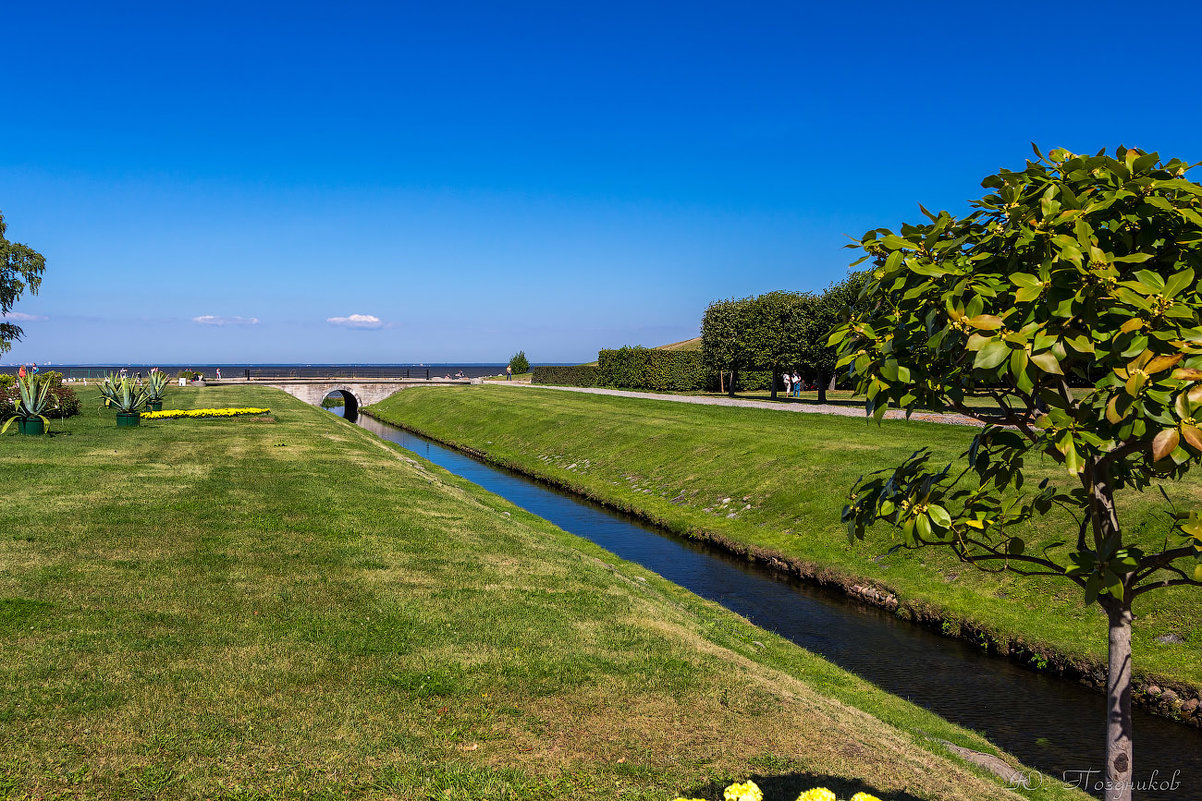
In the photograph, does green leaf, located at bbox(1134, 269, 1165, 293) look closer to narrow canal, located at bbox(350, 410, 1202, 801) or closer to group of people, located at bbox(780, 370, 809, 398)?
narrow canal, located at bbox(350, 410, 1202, 801)

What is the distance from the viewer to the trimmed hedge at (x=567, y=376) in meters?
87.6

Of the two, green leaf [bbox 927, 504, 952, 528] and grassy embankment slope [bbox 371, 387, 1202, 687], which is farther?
grassy embankment slope [bbox 371, 387, 1202, 687]

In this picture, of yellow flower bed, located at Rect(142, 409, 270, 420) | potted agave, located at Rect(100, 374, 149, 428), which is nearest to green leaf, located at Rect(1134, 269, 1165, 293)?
potted agave, located at Rect(100, 374, 149, 428)

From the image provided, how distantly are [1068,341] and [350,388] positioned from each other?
283 feet

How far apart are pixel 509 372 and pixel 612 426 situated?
6963 centimetres

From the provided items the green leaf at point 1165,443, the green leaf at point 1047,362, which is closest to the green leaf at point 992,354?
the green leaf at point 1047,362

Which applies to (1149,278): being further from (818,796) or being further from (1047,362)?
(818,796)

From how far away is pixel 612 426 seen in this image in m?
41.3

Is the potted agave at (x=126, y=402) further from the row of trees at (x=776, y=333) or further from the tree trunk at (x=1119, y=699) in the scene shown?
the row of trees at (x=776, y=333)

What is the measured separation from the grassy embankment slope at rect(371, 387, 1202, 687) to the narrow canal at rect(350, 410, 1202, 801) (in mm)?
873

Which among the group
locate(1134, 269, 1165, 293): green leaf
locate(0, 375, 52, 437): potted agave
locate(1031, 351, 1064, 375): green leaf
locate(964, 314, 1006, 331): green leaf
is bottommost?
locate(0, 375, 52, 437): potted agave

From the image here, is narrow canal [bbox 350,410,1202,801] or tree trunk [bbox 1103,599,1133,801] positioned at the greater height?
tree trunk [bbox 1103,599,1133,801]

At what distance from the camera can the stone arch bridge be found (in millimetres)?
80375

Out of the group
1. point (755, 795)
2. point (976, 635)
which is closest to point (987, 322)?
point (755, 795)
